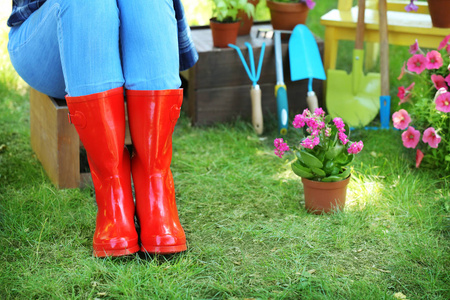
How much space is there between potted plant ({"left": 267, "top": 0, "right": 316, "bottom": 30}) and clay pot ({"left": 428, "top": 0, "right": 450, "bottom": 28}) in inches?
19.9

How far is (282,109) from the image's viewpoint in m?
2.45

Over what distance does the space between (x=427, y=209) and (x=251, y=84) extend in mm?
1057

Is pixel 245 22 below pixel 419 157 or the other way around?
the other way around

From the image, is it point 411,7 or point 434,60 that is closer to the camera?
point 434,60

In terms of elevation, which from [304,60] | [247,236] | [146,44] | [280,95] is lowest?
[247,236]

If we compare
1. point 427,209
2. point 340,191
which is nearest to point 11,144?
point 340,191

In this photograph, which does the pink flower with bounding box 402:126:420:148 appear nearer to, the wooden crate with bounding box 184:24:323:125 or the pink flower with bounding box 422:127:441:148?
the pink flower with bounding box 422:127:441:148

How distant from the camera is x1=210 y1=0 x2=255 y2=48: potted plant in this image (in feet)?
7.89

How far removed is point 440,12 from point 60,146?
1633mm

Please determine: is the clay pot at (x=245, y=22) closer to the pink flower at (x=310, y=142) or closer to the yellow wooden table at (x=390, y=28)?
the yellow wooden table at (x=390, y=28)

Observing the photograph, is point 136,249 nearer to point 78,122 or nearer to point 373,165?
point 78,122

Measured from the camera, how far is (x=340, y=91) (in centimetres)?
268

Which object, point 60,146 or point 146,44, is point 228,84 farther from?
point 146,44

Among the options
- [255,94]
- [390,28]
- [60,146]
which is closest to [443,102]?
[390,28]
